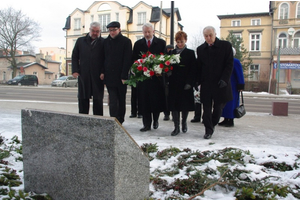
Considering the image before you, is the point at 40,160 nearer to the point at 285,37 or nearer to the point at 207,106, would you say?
the point at 207,106

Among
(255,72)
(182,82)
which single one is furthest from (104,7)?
(182,82)

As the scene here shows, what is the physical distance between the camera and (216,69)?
16.7ft

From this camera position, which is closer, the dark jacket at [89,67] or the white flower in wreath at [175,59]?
the white flower in wreath at [175,59]

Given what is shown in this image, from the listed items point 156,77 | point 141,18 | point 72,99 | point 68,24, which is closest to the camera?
point 156,77

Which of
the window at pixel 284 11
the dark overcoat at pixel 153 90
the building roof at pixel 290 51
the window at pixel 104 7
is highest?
the window at pixel 104 7

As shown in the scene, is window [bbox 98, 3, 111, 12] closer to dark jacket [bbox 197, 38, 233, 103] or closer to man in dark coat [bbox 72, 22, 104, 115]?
man in dark coat [bbox 72, 22, 104, 115]

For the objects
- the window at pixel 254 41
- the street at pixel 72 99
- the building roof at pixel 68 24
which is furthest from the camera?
the building roof at pixel 68 24

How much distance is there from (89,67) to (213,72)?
2369 mm

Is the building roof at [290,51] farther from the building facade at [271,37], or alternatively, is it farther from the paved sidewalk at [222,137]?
the paved sidewalk at [222,137]

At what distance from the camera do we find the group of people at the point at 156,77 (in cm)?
514

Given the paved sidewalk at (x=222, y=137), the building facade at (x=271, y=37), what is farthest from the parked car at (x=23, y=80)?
the paved sidewalk at (x=222, y=137)

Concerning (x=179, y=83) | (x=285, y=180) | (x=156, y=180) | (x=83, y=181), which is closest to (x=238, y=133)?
(x=179, y=83)

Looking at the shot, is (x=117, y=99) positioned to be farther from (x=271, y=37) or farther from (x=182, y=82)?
(x=271, y=37)

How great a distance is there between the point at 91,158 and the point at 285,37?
43083mm
